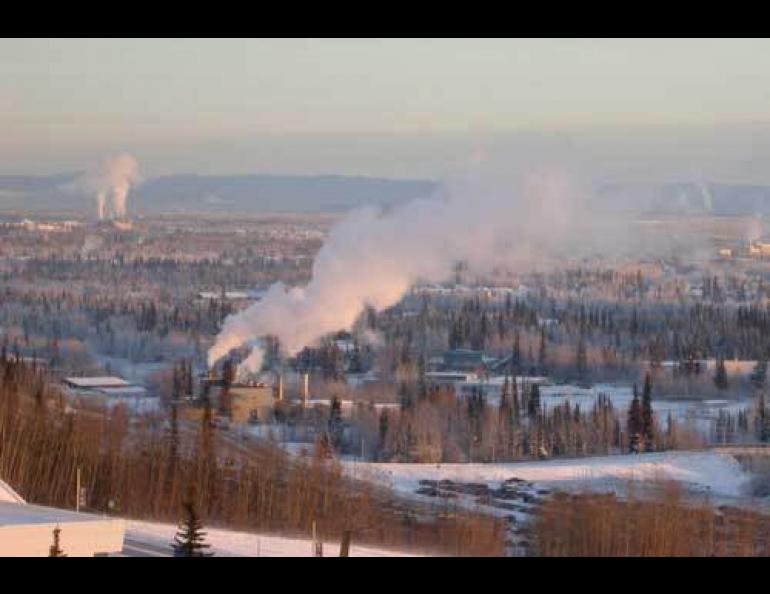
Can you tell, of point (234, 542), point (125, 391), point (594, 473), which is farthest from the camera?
point (125, 391)

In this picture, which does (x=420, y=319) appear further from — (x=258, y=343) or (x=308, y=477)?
(x=308, y=477)

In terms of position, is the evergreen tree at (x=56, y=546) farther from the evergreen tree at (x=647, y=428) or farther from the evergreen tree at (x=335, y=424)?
the evergreen tree at (x=647, y=428)

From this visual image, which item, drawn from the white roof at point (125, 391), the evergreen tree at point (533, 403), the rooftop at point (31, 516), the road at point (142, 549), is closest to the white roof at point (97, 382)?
the white roof at point (125, 391)

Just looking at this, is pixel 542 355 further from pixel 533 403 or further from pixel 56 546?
pixel 56 546

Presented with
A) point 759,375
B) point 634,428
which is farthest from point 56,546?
point 759,375

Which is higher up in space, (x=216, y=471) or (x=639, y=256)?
(x=639, y=256)

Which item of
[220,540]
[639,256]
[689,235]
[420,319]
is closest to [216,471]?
[220,540]

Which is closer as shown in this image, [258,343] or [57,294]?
[258,343]
